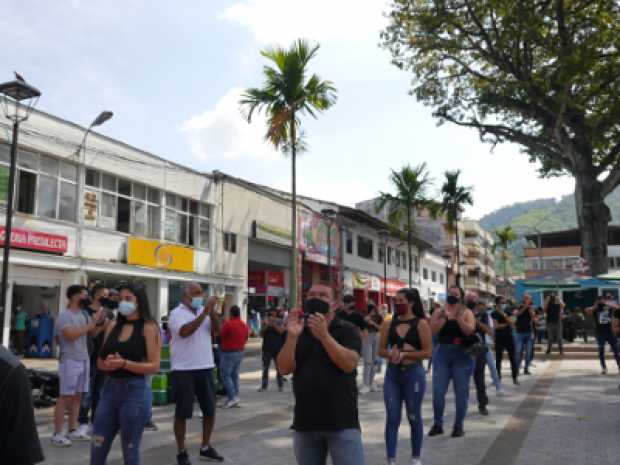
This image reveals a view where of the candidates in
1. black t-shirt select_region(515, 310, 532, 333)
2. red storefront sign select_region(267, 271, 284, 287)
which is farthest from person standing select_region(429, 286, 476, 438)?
red storefront sign select_region(267, 271, 284, 287)

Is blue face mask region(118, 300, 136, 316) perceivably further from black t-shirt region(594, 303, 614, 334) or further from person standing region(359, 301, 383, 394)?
black t-shirt region(594, 303, 614, 334)

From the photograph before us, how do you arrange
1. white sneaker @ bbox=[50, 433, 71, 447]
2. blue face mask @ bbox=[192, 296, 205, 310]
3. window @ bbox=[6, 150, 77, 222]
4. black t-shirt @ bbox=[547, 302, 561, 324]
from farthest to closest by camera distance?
window @ bbox=[6, 150, 77, 222] → black t-shirt @ bbox=[547, 302, 561, 324] → white sneaker @ bbox=[50, 433, 71, 447] → blue face mask @ bbox=[192, 296, 205, 310]

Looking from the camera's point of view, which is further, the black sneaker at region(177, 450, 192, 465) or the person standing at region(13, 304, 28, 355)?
the person standing at region(13, 304, 28, 355)

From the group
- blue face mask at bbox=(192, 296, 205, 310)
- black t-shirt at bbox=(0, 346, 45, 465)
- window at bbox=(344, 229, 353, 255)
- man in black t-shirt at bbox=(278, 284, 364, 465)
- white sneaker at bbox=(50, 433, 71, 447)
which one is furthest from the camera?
window at bbox=(344, 229, 353, 255)

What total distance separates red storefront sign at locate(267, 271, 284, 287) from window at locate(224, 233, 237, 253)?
4.48 metres

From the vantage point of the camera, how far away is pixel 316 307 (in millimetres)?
3590

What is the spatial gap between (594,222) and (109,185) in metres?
19.8

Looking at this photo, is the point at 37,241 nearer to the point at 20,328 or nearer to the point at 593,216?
the point at 20,328

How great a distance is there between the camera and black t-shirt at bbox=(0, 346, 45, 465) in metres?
1.83

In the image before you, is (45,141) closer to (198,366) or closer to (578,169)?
(198,366)

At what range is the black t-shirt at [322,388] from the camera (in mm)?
3592

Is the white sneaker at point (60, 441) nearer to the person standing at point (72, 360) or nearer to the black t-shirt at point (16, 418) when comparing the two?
the person standing at point (72, 360)

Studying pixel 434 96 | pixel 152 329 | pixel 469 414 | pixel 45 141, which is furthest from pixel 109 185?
pixel 152 329

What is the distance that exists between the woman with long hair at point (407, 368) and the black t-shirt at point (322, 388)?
2.35 metres
